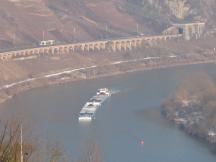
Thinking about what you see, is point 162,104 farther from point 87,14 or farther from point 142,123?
point 87,14

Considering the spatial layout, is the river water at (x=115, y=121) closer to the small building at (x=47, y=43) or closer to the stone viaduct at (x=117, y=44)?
the stone viaduct at (x=117, y=44)

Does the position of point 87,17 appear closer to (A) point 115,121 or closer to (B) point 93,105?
(B) point 93,105

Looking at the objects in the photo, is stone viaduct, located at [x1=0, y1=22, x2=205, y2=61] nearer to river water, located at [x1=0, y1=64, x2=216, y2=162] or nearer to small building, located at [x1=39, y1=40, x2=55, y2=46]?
small building, located at [x1=39, y1=40, x2=55, y2=46]

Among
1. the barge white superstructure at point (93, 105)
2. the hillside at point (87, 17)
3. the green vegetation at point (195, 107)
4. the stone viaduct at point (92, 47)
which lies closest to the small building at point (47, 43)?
the hillside at point (87, 17)

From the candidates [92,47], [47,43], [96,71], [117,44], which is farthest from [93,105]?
[117,44]

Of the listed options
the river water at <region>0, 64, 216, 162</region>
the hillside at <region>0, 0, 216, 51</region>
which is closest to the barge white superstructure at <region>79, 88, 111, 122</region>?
the river water at <region>0, 64, 216, 162</region>

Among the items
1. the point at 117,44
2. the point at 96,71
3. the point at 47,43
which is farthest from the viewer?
the point at 117,44

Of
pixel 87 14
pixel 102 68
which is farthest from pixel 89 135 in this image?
pixel 87 14
